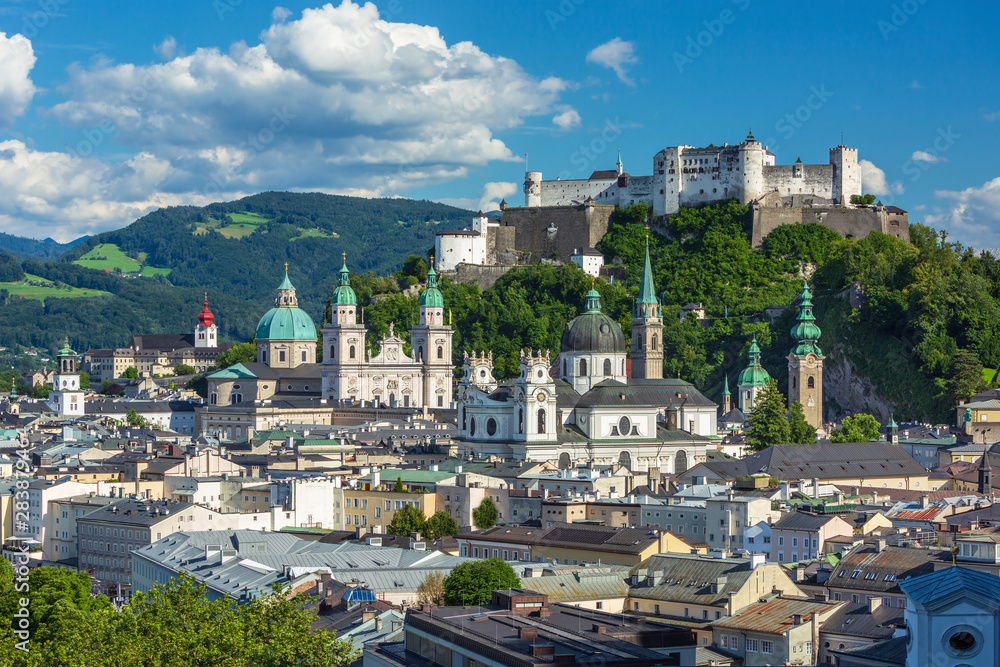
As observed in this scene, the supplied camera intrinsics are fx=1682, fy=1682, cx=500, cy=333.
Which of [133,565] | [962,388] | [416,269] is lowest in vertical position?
[133,565]

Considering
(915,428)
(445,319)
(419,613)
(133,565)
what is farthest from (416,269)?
(419,613)

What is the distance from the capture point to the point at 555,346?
128 meters

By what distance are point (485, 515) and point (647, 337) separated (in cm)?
4311

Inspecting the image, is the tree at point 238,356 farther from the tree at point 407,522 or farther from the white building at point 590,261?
the tree at point 407,522

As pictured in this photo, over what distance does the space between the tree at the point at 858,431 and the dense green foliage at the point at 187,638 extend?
58539mm

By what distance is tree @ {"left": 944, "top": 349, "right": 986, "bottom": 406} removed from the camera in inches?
3969

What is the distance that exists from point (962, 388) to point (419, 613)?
7160cm

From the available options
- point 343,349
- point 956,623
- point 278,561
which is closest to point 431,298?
point 343,349

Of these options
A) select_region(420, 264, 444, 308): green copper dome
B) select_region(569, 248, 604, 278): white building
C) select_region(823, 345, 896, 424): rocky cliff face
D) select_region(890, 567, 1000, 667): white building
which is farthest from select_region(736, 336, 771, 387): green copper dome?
select_region(890, 567, 1000, 667): white building

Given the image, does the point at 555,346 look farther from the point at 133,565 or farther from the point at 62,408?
the point at 133,565

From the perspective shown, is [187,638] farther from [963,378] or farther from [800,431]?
[963,378]

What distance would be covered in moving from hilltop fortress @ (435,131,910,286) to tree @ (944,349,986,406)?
2803 cm

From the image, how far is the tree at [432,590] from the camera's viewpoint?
45.1m

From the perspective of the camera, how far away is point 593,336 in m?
94.8
